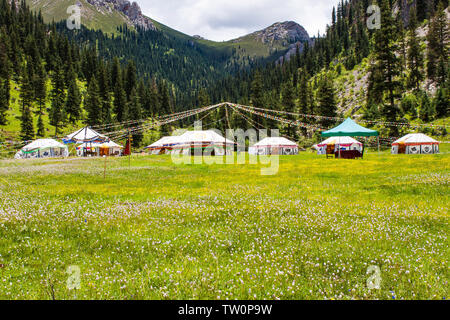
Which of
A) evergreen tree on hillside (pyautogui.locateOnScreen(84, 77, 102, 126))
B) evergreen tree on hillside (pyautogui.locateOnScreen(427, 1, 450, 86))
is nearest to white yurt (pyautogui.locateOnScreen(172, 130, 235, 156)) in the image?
evergreen tree on hillside (pyautogui.locateOnScreen(84, 77, 102, 126))

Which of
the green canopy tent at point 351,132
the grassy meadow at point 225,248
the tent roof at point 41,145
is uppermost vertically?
the tent roof at point 41,145

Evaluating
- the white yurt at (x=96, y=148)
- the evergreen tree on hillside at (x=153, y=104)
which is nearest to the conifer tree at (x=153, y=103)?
the evergreen tree on hillside at (x=153, y=104)

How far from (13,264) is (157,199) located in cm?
590

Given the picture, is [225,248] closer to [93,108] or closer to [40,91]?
[93,108]

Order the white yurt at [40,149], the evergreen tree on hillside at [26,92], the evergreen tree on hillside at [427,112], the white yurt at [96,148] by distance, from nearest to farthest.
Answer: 1. the evergreen tree on hillside at [427,112]
2. the white yurt at [40,149]
3. the white yurt at [96,148]
4. the evergreen tree on hillside at [26,92]

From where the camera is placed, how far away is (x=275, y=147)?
222 feet

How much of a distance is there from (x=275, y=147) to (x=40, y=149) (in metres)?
65.0

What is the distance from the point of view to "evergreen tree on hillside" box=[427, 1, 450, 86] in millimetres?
85744

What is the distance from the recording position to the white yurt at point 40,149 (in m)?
71.8

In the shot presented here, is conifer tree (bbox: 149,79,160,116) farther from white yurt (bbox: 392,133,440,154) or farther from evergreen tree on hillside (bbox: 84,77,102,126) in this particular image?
white yurt (bbox: 392,133,440,154)

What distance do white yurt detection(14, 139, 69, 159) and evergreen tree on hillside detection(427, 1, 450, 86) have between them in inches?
4695

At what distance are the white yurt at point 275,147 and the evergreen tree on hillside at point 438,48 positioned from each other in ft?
190

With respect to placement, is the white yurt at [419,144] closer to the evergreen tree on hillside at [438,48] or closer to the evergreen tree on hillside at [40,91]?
the evergreen tree on hillside at [438,48]

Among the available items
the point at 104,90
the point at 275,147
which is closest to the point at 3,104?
the point at 104,90
